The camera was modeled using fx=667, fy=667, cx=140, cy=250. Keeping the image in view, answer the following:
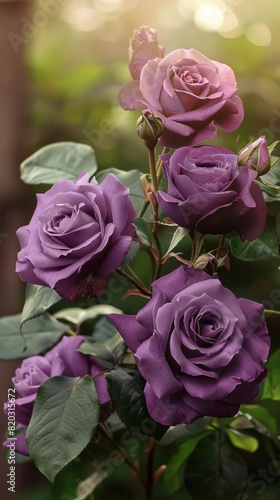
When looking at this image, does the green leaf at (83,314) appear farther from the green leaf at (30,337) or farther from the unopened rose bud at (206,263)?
the unopened rose bud at (206,263)

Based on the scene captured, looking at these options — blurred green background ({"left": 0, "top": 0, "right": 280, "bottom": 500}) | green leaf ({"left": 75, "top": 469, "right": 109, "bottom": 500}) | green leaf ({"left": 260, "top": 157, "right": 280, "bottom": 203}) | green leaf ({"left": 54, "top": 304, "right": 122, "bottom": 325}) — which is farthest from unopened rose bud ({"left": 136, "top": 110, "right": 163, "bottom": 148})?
blurred green background ({"left": 0, "top": 0, "right": 280, "bottom": 500})

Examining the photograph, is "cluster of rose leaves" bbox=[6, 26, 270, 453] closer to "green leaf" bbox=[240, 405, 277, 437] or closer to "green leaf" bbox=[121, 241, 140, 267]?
"green leaf" bbox=[121, 241, 140, 267]

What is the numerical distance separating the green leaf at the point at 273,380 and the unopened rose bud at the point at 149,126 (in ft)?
0.84

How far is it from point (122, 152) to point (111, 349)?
A: 0.59 m

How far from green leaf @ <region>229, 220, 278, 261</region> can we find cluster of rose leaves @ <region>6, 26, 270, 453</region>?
86 mm

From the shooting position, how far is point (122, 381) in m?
0.52

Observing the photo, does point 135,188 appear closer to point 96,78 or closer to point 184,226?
point 184,226

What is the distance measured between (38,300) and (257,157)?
21cm

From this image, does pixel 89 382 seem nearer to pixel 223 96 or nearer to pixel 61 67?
pixel 223 96

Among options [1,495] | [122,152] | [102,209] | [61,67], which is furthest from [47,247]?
[61,67]

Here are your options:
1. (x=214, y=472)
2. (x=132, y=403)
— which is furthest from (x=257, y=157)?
(x=214, y=472)

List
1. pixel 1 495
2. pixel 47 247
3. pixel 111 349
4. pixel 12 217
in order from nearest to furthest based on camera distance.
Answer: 1. pixel 47 247
2. pixel 111 349
3. pixel 1 495
4. pixel 12 217

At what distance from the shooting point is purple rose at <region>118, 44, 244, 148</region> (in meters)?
0.51

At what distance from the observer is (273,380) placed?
641 mm
